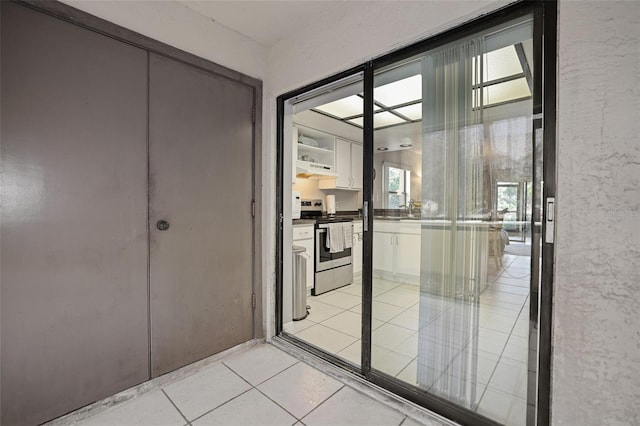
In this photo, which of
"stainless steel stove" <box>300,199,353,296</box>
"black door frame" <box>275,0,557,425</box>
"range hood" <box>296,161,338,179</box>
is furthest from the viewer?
"range hood" <box>296,161,338,179</box>

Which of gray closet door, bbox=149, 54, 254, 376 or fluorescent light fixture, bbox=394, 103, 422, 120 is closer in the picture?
fluorescent light fixture, bbox=394, 103, 422, 120

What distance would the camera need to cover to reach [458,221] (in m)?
1.54

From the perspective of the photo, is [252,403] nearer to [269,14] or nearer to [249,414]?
[249,414]

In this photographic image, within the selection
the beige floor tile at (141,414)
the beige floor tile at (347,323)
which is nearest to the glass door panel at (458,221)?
the beige floor tile at (347,323)

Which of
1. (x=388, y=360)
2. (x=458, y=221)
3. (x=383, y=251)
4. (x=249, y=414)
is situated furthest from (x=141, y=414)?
(x=458, y=221)

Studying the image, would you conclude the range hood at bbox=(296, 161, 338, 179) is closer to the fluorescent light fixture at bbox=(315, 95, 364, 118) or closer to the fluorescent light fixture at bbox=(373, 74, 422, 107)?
the fluorescent light fixture at bbox=(315, 95, 364, 118)

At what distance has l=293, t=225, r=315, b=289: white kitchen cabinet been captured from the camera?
3455 millimetres

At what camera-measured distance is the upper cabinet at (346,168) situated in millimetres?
4609

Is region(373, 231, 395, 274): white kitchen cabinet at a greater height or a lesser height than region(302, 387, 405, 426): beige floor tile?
greater

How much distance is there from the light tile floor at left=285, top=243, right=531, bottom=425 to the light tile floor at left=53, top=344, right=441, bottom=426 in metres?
0.25

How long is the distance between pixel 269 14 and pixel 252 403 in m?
2.52

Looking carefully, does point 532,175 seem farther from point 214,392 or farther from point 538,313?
point 214,392

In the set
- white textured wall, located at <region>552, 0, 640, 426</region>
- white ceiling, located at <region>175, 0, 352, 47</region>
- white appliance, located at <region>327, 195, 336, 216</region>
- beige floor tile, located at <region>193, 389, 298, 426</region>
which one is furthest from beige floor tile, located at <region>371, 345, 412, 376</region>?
white appliance, located at <region>327, 195, 336, 216</region>

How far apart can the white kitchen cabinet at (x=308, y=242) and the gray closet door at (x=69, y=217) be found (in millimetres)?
1841
